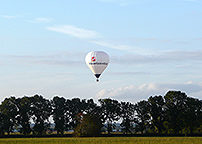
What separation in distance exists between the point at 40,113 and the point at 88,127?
14.7m

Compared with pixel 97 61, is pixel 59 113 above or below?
below

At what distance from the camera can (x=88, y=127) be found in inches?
3932

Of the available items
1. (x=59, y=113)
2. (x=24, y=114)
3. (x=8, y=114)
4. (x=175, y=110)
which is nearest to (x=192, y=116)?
(x=175, y=110)

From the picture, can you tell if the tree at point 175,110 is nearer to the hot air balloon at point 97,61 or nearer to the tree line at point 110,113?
the tree line at point 110,113

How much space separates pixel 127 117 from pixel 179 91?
39.8ft

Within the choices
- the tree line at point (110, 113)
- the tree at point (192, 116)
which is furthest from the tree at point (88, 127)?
the tree at point (192, 116)

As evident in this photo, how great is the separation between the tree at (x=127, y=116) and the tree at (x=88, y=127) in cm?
1149

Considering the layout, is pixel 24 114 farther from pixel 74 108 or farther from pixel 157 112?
pixel 157 112

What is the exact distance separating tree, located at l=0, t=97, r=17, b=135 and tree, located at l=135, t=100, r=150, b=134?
2499 centimetres

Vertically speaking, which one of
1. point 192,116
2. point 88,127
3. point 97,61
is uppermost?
point 97,61

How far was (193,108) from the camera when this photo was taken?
362ft

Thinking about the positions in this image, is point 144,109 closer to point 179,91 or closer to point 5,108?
point 179,91

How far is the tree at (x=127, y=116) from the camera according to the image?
111 meters

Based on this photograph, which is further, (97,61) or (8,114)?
(8,114)
